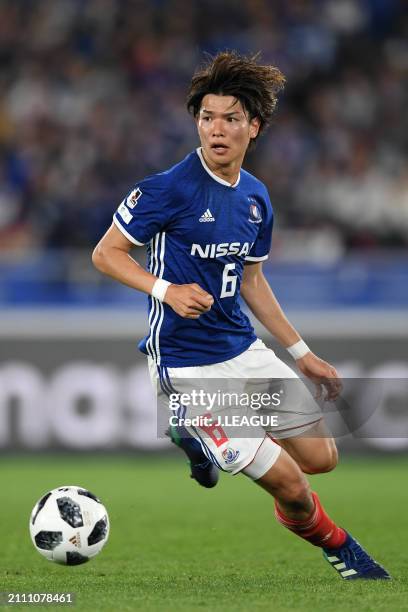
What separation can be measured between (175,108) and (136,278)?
33.3 feet

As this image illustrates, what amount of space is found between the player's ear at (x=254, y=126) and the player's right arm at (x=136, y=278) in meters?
0.80

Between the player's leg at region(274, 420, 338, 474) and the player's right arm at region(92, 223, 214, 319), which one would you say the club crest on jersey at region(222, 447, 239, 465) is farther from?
the player's right arm at region(92, 223, 214, 319)

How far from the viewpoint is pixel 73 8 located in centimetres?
1636

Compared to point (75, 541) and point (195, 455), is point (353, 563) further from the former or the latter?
point (75, 541)

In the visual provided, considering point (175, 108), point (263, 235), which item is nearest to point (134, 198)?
point (263, 235)

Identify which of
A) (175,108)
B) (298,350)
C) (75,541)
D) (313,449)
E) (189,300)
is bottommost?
(75,541)

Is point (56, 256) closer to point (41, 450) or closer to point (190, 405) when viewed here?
point (41, 450)

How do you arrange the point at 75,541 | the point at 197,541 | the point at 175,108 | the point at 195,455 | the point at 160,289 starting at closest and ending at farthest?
the point at 160,289, the point at 75,541, the point at 195,455, the point at 197,541, the point at 175,108

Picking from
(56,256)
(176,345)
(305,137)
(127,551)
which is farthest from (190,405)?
(305,137)

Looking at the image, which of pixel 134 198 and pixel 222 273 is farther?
pixel 222 273

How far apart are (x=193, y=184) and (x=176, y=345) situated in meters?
0.74

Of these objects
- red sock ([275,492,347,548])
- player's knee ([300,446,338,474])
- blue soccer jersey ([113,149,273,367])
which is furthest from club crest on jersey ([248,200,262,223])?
red sock ([275,492,347,548])

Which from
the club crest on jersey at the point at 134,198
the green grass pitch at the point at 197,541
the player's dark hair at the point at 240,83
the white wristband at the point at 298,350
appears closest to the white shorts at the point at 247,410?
the white wristband at the point at 298,350
